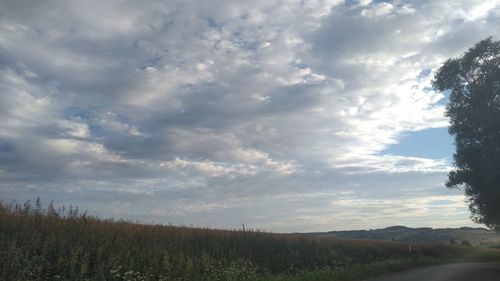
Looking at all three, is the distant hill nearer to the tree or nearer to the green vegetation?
the tree

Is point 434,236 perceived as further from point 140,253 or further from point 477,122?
point 140,253

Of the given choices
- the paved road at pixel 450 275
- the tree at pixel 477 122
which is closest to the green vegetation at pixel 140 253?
the paved road at pixel 450 275

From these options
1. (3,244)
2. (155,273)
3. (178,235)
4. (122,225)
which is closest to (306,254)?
(178,235)

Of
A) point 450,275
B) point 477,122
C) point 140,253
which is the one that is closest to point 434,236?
point 477,122

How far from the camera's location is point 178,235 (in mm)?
21281

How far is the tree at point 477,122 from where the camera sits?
1101 inches

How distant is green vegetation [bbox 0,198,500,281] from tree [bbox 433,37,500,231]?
7.74 meters

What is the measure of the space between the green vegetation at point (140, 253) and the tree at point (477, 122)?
7741 millimetres

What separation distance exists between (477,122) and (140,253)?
2224cm

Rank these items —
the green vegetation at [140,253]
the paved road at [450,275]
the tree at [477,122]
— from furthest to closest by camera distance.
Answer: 1. the tree at [477,122]
2. the paved road at [450,275]
3. the green vegetation at [140,253]

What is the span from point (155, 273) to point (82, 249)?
2408 millimetres

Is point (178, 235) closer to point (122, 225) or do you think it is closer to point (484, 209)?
point (122, 225)

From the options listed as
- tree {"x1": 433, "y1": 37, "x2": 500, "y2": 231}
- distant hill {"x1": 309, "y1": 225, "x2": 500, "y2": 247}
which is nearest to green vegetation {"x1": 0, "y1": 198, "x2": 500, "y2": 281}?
tree {"x1": 433, "y1": 37, "x2": 500, "y2": 231}

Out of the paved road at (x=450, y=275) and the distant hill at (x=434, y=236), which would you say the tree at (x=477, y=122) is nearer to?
the paved road at (x=450, y=275)
